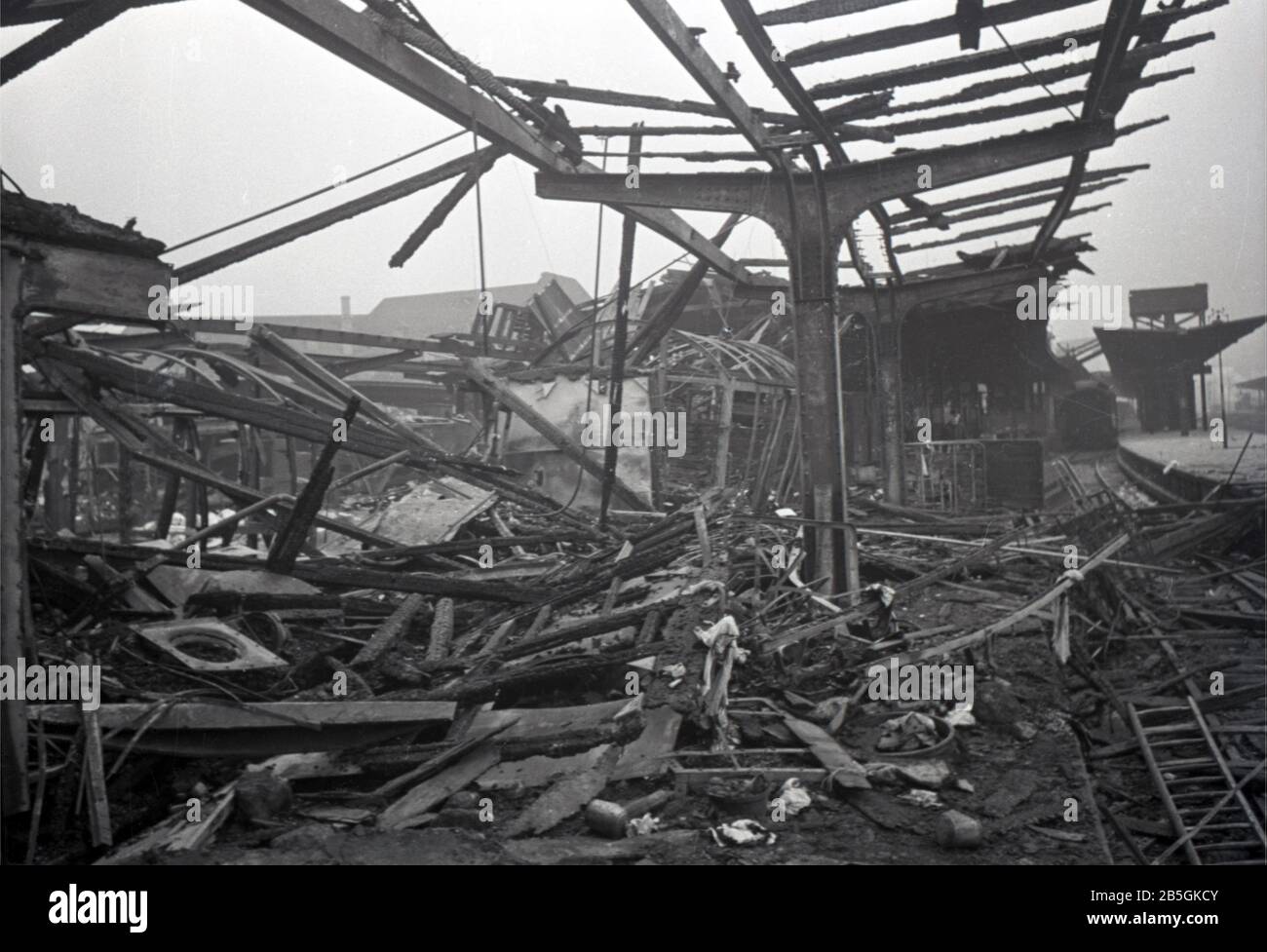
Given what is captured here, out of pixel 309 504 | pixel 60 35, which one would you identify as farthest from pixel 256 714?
pixel 60 35

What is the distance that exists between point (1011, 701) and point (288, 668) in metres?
4.86

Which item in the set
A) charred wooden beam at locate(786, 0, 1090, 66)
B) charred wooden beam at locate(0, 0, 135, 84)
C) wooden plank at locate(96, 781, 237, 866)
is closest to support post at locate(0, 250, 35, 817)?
wooden plank at locate(96, 781, 237, 866)

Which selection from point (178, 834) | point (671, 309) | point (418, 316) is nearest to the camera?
point (178, 834)

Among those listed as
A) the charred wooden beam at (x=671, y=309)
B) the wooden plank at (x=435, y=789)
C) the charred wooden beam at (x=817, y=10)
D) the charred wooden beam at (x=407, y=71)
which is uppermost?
the charred wooden beam at (x=817, y=10)

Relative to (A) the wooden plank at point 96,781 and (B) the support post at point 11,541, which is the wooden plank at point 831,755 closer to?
(A) the wooden plank at point 96,781


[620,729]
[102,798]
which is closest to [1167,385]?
[620,729]

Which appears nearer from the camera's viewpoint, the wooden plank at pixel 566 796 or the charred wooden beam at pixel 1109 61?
the wooden plank at pixel 566 796

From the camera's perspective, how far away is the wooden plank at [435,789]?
420cm

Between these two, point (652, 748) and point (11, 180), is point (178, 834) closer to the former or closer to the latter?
point (652, 748)

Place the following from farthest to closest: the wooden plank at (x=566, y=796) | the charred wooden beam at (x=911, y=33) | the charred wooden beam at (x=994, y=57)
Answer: the charred wooden beam at (x=994, y=57) → the charred wooden beam at (x=911, y=33) → the wooden plank at (x=566, y=796)

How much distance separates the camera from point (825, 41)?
5.68m

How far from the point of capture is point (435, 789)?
450 cm

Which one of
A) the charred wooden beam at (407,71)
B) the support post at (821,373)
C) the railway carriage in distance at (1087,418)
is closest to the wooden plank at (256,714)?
the charred wooden beam at (407,71)

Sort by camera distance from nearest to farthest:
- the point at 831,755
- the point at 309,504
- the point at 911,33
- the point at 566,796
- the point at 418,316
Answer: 1. the point at 566,796
2. the point at 831,755
3. the point at 911,33
4. the point at 309,504
5. the point at 418,316
